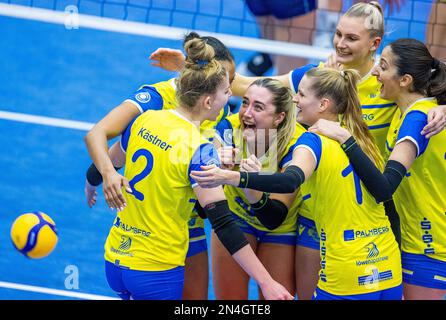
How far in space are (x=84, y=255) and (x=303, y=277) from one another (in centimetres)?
247

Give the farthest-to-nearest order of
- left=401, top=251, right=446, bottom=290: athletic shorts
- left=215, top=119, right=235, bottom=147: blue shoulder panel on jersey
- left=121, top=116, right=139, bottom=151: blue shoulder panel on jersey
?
1. left=215, top=119, right=235, bottom=147: blue shoulder panel on jersey
2. left=401, top=251, right=446, bottom=290: athletic shorts
3. left=121, top=116, right=139, bottom=151: blue shoulder panel on jersey

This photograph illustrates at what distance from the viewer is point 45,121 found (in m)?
9.83

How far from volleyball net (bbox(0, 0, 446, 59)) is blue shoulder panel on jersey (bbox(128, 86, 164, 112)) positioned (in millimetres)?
4607

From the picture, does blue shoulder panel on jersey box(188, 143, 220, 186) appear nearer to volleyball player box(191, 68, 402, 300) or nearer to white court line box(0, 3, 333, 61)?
volleyball player box(191, 68, 402, 300)

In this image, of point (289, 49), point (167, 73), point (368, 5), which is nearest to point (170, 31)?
point (167, 73)

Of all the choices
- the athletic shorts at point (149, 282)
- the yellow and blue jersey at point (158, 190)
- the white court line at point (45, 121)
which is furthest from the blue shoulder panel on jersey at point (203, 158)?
the white court line at point (45, 121)

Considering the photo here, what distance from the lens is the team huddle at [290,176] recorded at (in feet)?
17.5

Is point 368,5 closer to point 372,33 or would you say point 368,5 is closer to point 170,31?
point 372,33

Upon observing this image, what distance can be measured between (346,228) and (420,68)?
1.30 m

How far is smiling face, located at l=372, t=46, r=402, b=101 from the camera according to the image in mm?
5941

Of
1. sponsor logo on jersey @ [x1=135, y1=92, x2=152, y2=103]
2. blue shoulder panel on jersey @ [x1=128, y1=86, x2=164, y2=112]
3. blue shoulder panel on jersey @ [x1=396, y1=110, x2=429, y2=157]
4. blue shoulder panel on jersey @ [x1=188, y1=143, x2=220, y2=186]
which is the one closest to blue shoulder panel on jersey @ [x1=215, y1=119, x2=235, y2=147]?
blue shoulder panel on jersey @ [x1=128, y1=86, x2=164, y2=112]

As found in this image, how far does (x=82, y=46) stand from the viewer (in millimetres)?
11055

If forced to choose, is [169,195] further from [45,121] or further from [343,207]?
[45,121]

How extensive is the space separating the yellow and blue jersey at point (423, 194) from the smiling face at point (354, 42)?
1.98ft
